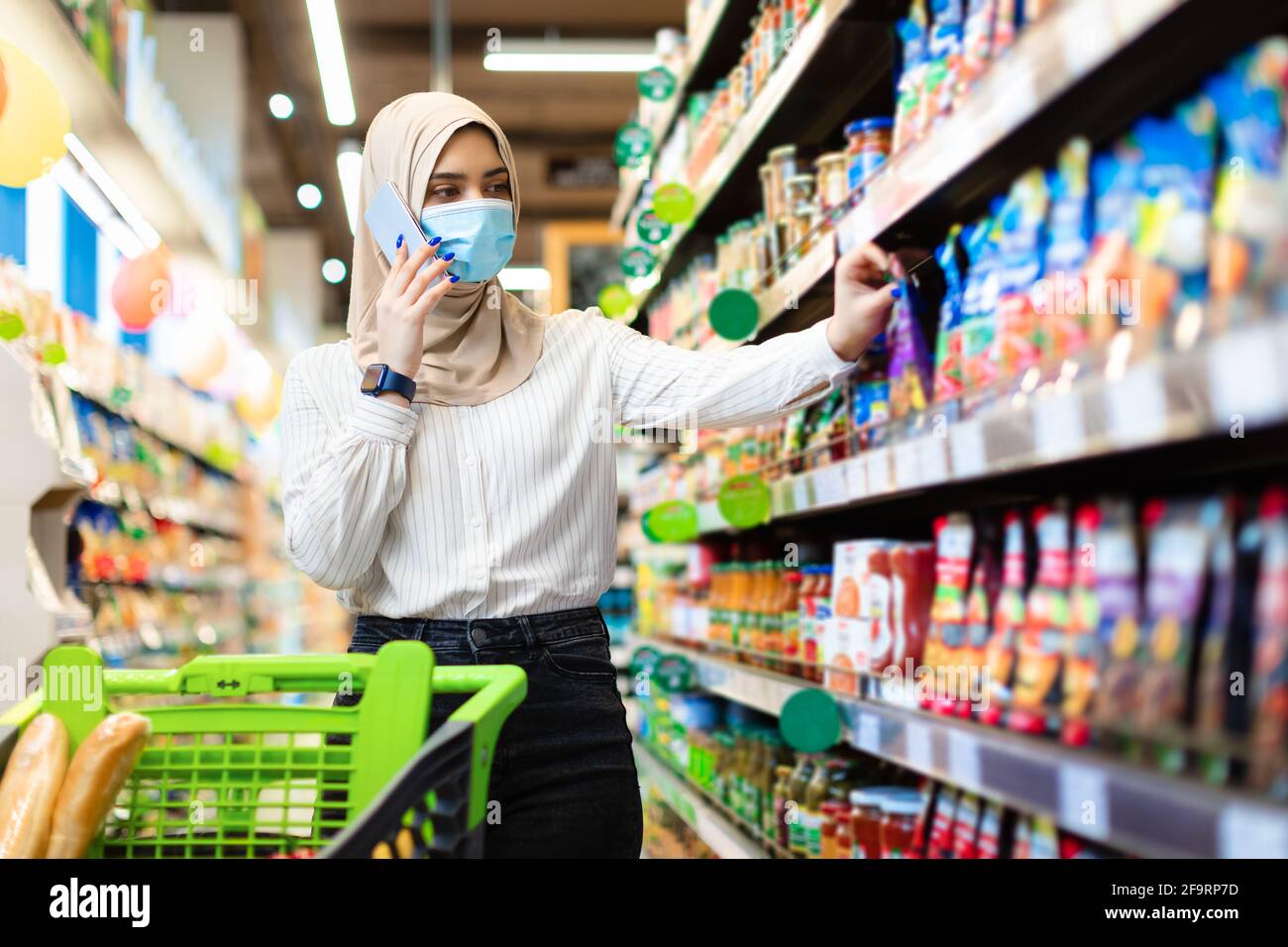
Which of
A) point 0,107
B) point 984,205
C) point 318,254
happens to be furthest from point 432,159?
point 318,254

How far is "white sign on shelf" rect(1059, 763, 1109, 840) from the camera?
1.18 m

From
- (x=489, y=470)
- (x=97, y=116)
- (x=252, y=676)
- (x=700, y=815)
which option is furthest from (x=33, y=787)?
(x=97, y=116)

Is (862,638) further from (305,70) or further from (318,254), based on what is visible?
(318,254)

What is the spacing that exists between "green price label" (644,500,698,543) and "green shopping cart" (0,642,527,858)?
197 cm

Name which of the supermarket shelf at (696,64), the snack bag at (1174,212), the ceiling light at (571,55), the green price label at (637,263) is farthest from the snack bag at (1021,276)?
the ceiling light at (571,55)

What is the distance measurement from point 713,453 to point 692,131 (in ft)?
3.62

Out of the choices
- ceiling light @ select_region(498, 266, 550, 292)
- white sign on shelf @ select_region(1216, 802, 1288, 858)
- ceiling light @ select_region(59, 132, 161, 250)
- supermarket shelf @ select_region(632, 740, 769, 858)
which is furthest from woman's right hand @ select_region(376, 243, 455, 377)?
ceiling light @ select_region(498, 266, 550, 292)

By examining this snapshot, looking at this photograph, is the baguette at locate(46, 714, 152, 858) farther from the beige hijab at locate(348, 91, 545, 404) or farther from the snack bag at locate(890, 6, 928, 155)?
the snack bag at locate(890, 6, 928, 155)

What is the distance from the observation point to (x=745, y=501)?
2578 millimetres

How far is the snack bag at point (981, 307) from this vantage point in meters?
1.62

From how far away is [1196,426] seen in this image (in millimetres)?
1026

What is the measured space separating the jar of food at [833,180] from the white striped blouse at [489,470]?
1.78ft

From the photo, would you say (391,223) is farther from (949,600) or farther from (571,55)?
(571,55)
